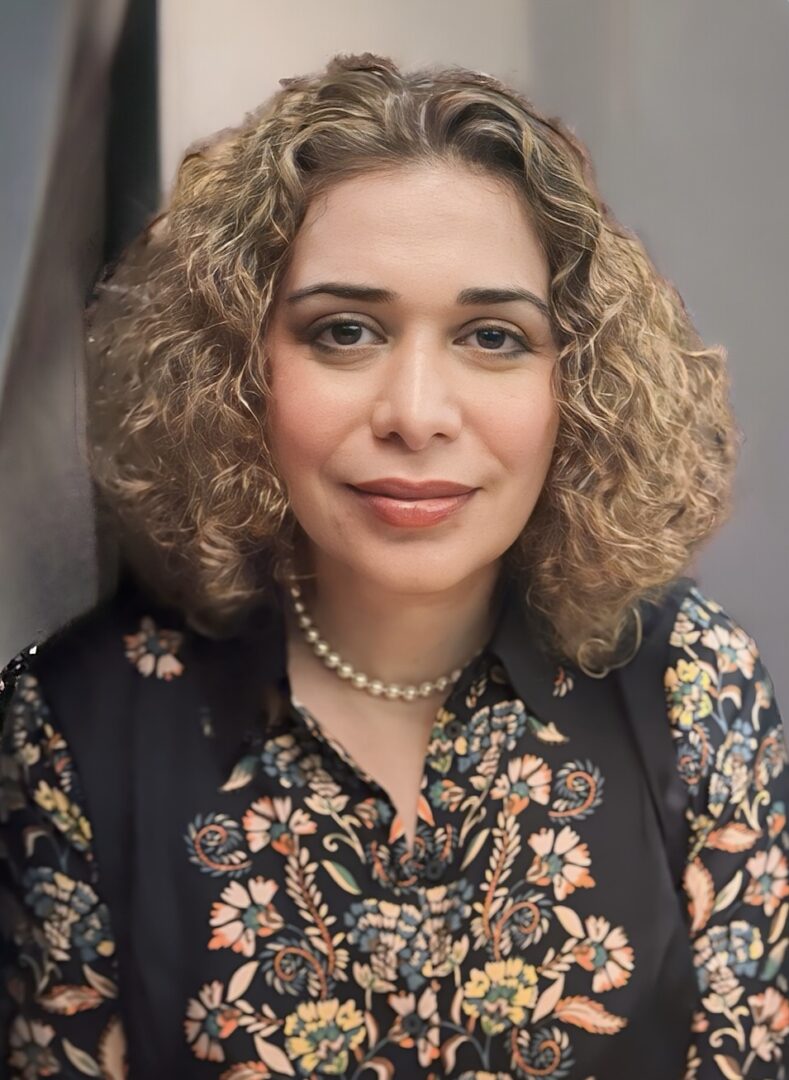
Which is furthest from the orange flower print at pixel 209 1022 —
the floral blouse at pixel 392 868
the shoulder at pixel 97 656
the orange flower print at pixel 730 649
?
the orange flower print at pixel 730 649

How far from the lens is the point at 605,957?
0.84m

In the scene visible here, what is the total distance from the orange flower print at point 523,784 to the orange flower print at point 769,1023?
0.22 metres

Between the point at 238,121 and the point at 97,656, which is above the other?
the point at 238,121

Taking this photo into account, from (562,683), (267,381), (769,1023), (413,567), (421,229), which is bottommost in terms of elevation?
(769,1023)

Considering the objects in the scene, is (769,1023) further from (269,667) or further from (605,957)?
(269,667)

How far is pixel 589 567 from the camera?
85 centimetres

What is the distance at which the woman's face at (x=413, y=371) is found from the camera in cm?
71

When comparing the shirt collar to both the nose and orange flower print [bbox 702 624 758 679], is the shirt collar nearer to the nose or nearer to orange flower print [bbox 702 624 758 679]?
orange flower print [bbox 702 624 758 679]

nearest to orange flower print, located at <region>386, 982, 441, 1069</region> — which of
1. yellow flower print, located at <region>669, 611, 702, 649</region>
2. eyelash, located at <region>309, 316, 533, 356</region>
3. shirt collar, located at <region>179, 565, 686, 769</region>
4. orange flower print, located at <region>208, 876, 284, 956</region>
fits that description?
orange flower print, located at <region>208, 876, 284, 956</region>

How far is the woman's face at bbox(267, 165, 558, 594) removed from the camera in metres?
0.71

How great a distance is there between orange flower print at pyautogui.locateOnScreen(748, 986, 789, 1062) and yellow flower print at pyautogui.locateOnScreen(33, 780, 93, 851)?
0.51m

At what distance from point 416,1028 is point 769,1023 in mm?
277

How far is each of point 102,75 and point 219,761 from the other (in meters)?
0.48

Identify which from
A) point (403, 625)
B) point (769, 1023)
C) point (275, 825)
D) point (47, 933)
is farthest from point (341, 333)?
point (769, 1023)
